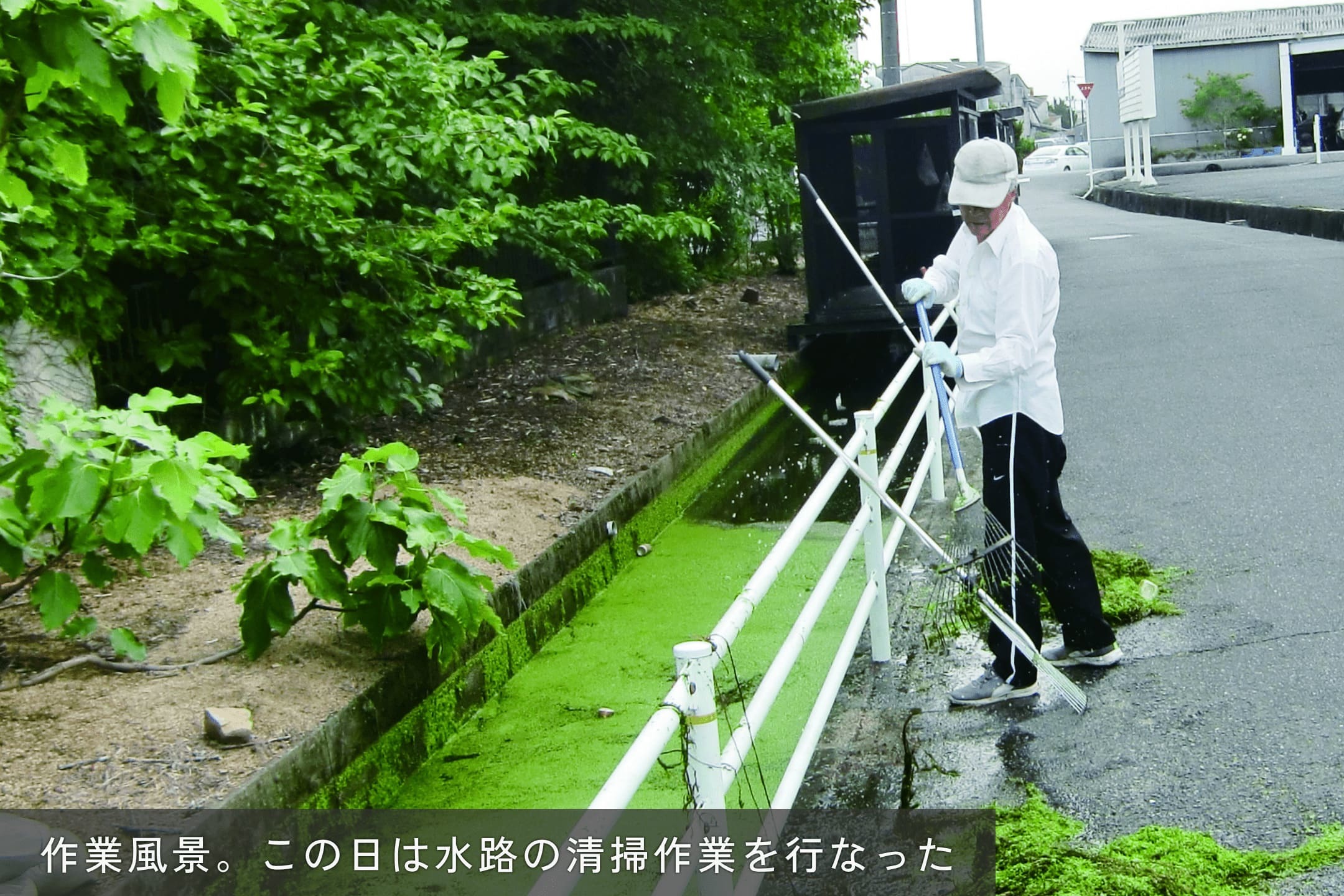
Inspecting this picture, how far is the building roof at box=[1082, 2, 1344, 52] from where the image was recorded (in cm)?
4638

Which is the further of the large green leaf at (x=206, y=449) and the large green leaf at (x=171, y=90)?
the large green leaf at (x=206, y=449)

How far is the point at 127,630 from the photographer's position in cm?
482

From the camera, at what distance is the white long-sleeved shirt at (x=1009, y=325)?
4.37m

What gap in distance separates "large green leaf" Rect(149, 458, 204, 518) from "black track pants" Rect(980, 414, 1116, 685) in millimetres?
2577

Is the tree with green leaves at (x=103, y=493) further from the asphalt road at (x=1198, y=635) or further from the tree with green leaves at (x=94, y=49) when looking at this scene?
the asphalt road at (x=1198, y=635)

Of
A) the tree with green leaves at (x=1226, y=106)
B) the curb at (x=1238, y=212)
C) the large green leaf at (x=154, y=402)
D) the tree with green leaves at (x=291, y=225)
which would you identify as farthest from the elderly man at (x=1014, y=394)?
the tree with green leaves at (x=1226, y=106)

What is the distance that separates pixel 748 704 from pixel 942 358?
140cm

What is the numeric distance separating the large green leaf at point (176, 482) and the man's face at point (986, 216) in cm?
258

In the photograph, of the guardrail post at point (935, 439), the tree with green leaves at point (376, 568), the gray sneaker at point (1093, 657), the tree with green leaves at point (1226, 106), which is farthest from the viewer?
the tree with green leaves at point (1226, 106)

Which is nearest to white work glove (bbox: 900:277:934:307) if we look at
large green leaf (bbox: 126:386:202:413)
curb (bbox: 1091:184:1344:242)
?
large green leaf (bbox: 126:386:202:413)

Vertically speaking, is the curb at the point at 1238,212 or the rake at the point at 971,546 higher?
the curb at the point at 1238,212
